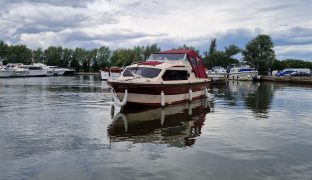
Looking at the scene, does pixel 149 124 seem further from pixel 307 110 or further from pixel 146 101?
pixel 307 110

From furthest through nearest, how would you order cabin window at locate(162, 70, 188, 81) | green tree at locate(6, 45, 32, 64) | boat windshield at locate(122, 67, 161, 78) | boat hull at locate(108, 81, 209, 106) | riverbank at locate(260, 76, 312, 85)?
green tree at locate(6, 45, 32, 64) < riverbank at locate(260, 76, 312, 85) < cabin window at locate(162, 70, 188, 81) < boat windshield at locate(122, 67, 161, 78) < boat hull at locate(108, 81, 209, 106)

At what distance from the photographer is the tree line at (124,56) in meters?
102

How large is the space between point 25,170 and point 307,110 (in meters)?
19.2

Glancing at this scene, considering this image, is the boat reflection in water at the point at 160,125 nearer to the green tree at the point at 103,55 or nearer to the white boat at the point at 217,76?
the white boat at the point at 217,76

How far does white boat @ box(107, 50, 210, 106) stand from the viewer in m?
22.7

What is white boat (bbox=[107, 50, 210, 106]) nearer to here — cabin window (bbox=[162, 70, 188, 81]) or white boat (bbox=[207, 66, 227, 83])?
cabin window (bbox=[162, 70, 188, 81])

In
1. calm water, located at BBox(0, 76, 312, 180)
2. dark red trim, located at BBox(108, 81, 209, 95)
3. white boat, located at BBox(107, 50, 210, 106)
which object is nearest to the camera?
calm water, located at BBox(0, 76, 312, 180)

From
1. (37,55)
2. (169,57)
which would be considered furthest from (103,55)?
(169,57)

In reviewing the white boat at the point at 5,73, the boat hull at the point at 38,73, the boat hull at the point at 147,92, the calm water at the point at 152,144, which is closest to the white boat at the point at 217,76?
the boat hull at the point at 147,92

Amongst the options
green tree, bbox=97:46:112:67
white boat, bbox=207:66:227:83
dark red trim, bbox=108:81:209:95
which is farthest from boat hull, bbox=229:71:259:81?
green tree, bbox=97:46:112:67

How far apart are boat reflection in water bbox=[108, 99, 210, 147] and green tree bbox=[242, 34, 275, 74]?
265 ft

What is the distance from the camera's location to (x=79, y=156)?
462 inches

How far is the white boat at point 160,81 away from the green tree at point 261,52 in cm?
7595

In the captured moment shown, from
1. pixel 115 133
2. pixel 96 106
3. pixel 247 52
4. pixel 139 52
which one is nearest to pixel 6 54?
pixel 139 52
